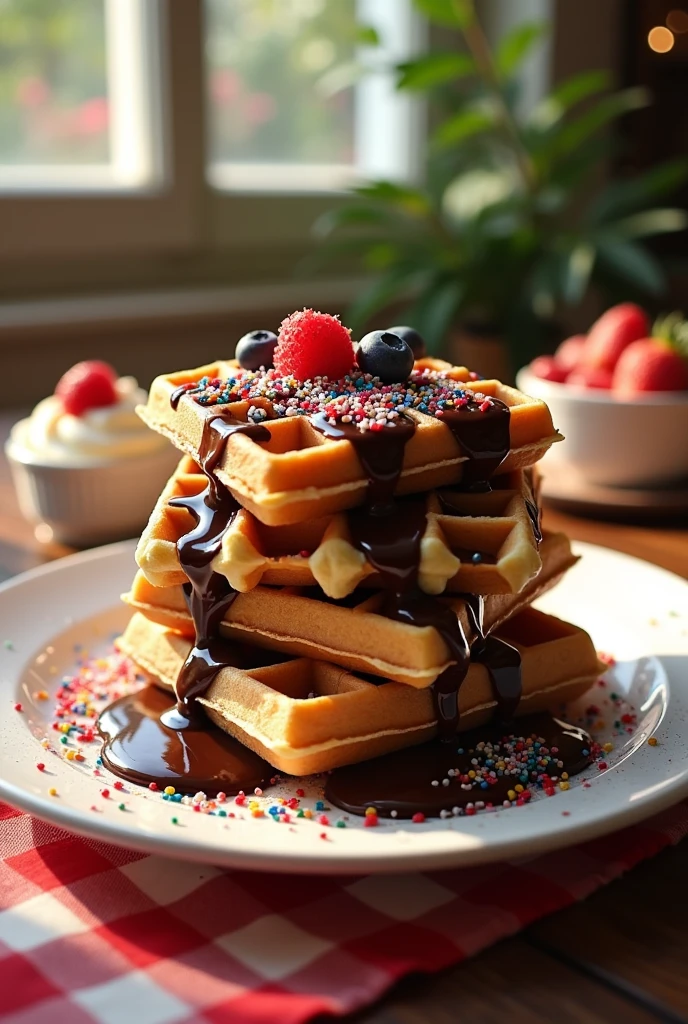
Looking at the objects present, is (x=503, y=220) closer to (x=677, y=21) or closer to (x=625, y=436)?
(x=677, y=21)

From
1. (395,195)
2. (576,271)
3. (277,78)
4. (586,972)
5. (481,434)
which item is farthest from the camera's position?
(277,78)

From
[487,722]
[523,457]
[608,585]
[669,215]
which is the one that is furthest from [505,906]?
[669,215]

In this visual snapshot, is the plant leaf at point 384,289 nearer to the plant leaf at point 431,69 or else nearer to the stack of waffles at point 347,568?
the plant leaf at point 431,69

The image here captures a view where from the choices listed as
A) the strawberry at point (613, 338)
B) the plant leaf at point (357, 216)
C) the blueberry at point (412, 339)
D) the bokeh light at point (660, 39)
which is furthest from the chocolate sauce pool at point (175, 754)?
the bokeh light at point (660, 39)

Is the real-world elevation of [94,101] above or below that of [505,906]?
above

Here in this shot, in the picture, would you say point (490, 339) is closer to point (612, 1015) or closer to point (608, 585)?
point (608, 585)

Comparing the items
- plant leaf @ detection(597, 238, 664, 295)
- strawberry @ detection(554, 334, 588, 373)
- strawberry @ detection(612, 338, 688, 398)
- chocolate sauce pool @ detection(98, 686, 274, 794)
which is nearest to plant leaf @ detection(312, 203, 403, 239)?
plant leaf @ detection(597, 238, 664, 295)

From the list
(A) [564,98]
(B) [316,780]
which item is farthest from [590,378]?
(A) [564,98]
